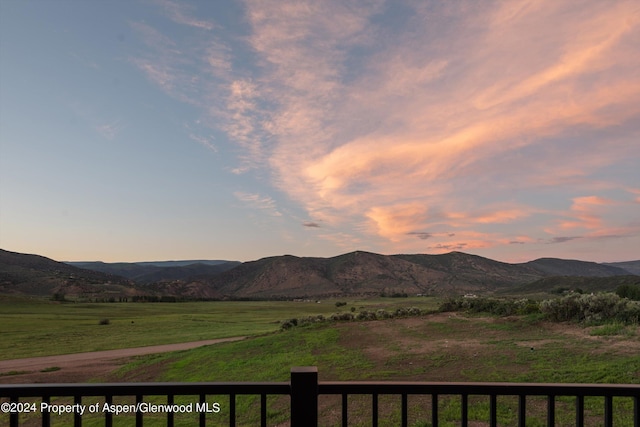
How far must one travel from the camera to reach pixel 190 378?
17016mm

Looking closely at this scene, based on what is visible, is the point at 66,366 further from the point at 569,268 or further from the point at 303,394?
the point at 569,268

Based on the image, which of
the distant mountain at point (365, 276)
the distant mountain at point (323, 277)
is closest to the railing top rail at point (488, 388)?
the distant mountain at point (323, 277)

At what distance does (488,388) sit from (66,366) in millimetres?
27831

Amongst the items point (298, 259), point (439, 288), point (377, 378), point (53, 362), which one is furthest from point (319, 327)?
point (298, 259)

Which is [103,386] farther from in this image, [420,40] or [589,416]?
[420,40]

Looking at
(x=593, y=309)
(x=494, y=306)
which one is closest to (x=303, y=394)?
(x=593, y=309)

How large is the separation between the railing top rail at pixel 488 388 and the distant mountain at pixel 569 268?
645 feet

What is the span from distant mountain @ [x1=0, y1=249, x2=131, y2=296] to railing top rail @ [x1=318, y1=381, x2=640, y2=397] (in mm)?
137824

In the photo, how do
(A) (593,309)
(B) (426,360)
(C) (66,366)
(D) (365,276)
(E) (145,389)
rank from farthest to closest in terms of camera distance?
(D) (365,276), (C) (66,366), (A) (593,309), (B) (426,360), (E) (145,389)

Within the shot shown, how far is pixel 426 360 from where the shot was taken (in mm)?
15125

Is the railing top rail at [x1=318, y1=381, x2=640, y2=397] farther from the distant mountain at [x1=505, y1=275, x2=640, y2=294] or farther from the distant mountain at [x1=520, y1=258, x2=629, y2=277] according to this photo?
the distant mountain at [x1=520, y1=258, x2=629, y2=277]

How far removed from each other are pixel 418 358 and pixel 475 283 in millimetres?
133607

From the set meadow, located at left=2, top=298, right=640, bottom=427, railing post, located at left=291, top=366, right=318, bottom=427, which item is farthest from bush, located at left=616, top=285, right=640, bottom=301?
railing post, located at left=291, top=366, right=318, bottom=427

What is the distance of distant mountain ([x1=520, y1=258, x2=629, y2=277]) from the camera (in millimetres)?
182137
